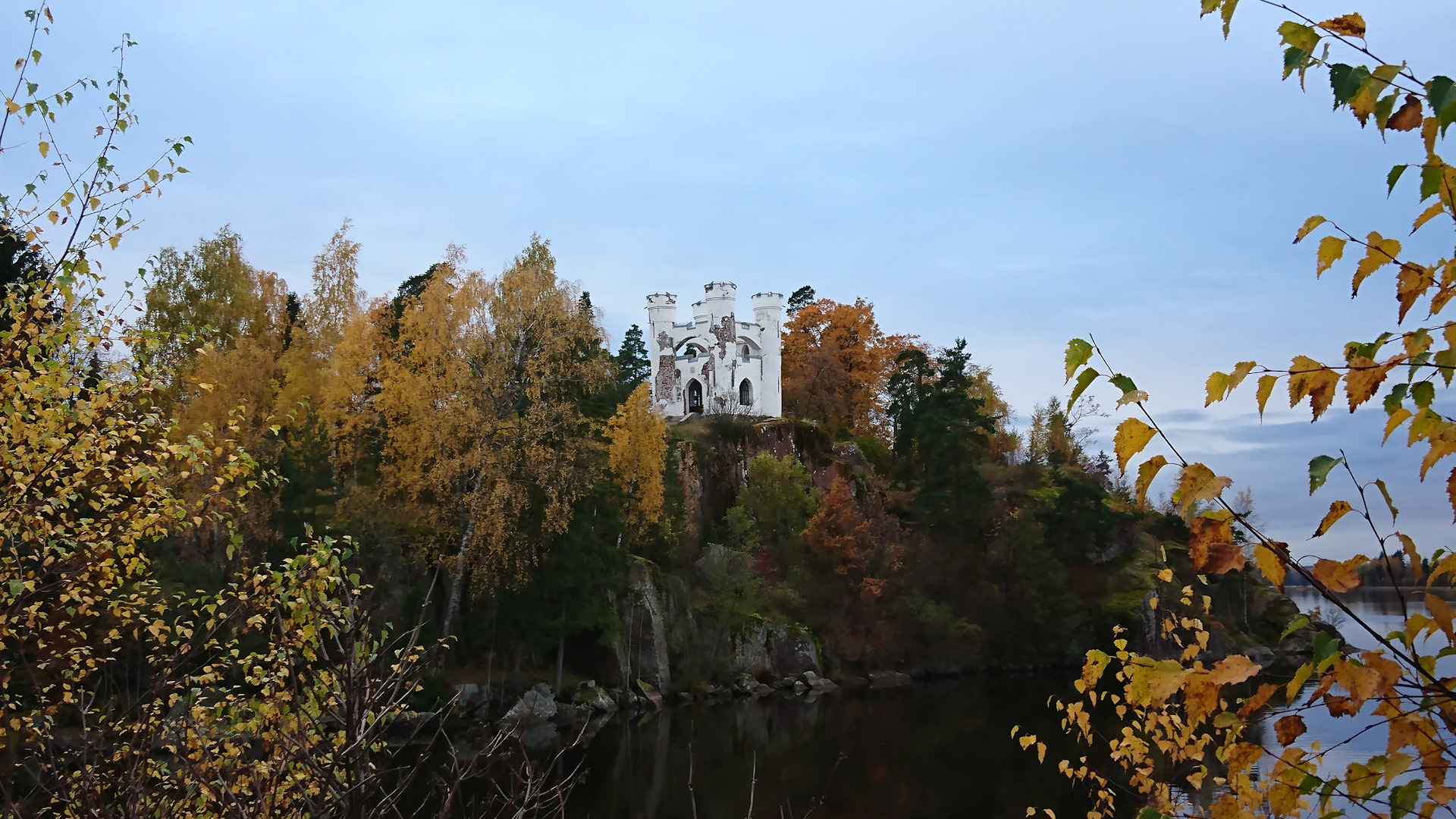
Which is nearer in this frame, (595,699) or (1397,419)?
(1397,419)

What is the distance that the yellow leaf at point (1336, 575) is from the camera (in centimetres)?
207

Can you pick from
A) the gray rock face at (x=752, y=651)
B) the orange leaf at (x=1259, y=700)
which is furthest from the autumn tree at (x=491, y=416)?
the orange leaf at (x=1259, y=700)

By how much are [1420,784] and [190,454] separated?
17.8 feet

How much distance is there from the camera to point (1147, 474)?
214 centimetres

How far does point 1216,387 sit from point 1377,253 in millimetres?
402

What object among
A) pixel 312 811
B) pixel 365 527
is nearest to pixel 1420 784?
pixel 312 811

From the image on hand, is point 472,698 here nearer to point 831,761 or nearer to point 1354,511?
point 831,761

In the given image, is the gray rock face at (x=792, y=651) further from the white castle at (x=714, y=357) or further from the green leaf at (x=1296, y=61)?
the green leaf at (x=1296, y=61)

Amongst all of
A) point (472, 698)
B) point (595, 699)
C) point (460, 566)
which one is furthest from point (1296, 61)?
point (595, 699)

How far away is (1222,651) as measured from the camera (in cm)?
3741

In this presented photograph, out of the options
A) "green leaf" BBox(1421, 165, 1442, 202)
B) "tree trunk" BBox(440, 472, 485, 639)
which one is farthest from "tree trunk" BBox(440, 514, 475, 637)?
"green leaf" BBox(1421, 165, 1442, 202)

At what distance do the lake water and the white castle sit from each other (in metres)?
19.7

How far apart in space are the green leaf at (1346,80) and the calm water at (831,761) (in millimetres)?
10494

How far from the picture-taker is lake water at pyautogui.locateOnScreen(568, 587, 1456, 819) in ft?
54.4
